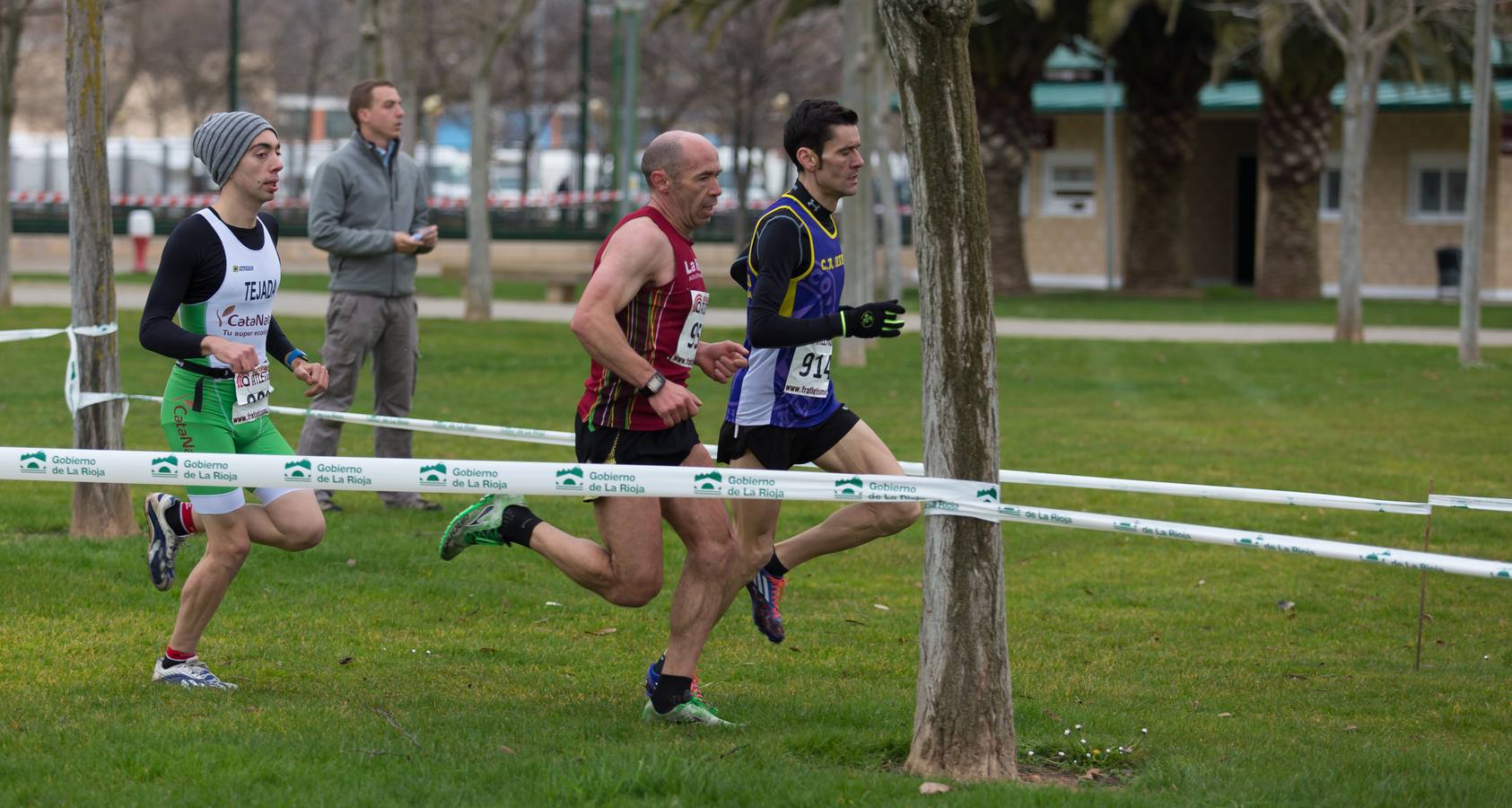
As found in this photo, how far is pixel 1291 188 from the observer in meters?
31.8

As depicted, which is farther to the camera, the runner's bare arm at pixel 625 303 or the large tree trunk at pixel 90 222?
the large tree trunk at pixel 90 222

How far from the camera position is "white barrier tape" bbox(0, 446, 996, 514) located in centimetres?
478

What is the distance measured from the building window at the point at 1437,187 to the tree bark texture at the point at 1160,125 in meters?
5.24

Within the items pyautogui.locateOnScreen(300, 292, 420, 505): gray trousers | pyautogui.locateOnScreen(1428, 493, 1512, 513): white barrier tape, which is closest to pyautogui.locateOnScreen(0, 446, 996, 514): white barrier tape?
pyautogui.locateOnScreen(1428, 493, 1512, 513): white barrier tape

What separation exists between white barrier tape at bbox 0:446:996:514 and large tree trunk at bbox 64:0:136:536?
3484 mm

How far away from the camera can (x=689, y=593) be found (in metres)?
5.51

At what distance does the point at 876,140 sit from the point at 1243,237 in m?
17.9

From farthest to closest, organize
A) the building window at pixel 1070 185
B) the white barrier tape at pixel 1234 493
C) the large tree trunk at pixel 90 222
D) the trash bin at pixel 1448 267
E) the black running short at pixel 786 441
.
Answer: the building window at pixel 1070 185 < the trash bin at pixel 1448 267 < the large tree trunk at pixel 90 222 < the black running short at pixel 786 441 < the white barrier tape at pixel 1234 493

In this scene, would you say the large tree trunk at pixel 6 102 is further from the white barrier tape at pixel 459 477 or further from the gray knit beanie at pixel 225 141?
the white barrier tape at pixel 459 477

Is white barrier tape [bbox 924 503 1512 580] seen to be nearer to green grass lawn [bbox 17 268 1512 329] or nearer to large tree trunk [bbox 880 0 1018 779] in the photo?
large tree trunk [bbox 880 0 1018 779]

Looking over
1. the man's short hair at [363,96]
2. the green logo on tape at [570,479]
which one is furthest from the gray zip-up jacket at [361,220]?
the green logo on tape at [570,479]

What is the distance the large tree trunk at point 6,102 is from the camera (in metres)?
21.6

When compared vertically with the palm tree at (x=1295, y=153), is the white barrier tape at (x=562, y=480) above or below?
below

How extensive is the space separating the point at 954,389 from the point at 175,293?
2539 millimetres
